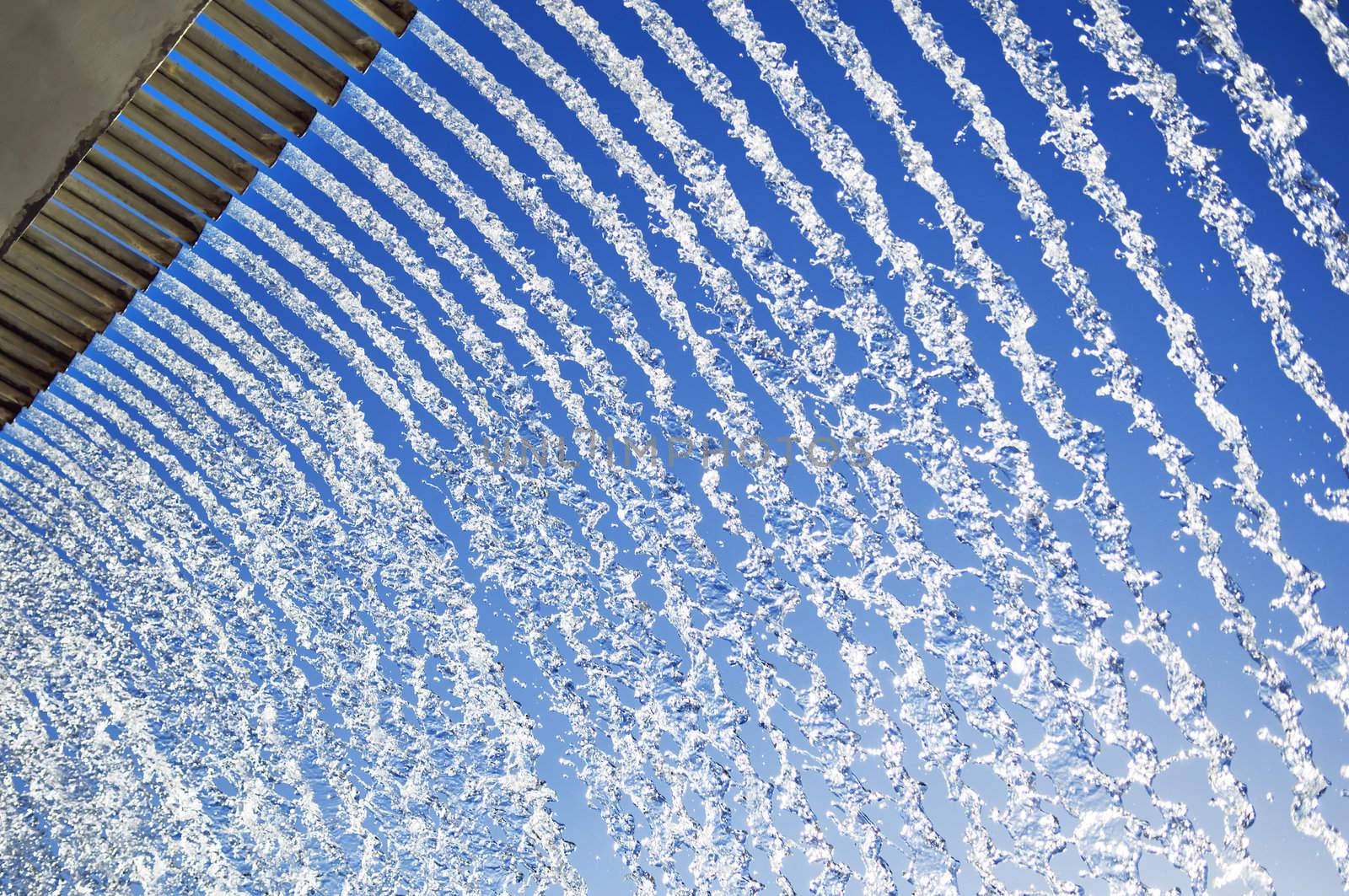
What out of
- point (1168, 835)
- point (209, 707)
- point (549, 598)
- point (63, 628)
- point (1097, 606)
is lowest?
point (1168, 835)

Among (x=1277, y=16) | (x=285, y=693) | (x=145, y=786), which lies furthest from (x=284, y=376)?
(x=1277, y=16)

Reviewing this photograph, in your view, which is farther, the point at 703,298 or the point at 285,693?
the point at 285,693

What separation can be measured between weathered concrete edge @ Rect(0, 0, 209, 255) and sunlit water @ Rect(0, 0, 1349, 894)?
5.57ft

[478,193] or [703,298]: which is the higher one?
[478,193]

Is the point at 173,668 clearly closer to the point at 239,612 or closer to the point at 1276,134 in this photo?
the point at 239,612

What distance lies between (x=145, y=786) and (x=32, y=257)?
4186 millimetres

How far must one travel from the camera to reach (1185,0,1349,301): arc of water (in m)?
3.17

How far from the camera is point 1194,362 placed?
365cm

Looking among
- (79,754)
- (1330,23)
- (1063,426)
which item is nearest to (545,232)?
(1063,426)

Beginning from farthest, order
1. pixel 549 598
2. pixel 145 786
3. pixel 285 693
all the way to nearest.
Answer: pixel 145 786 → pixel 285 693 → pixel 549 598

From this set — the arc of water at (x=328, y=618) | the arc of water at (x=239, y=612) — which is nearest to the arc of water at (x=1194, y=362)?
the arc of water at (x=328, y=618)

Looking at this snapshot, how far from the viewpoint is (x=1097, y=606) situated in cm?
363

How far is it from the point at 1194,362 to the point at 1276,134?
77cm

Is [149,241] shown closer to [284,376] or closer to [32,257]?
[32,257]
